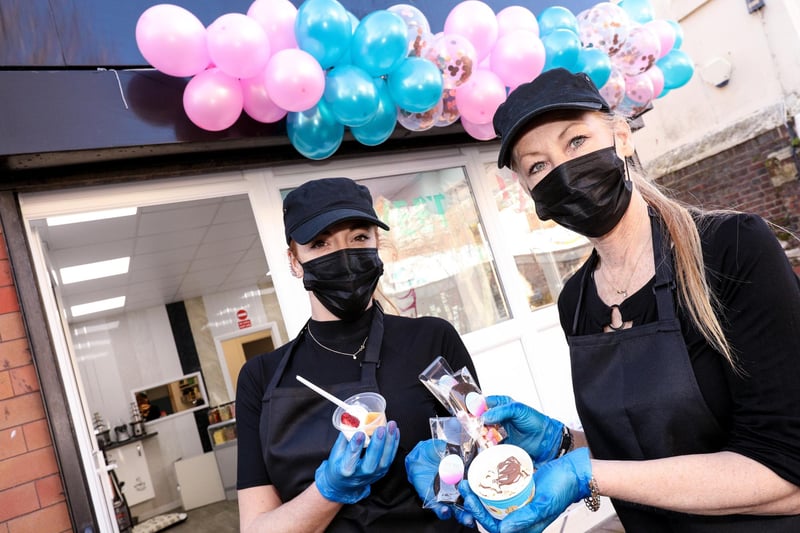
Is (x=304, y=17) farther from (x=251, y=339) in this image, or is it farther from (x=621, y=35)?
(x=251, y=339)

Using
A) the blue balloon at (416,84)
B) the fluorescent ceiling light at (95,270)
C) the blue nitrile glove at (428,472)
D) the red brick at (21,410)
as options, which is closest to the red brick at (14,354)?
the red brick at (21,410)

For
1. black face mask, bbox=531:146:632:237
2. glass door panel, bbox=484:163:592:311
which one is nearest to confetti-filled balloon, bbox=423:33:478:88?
glass door panel, bbox=484:163:592:311

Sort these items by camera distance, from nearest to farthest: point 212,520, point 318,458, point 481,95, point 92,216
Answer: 1. point 318,458
2. point 481,95
3. point 92,216
4. point 212,520

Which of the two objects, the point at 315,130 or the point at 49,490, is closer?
the point at 49,490

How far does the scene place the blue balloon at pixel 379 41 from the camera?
2.39 metres

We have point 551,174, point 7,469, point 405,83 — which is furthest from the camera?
point 405,83

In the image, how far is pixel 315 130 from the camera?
2584 mm

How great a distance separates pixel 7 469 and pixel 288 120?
76.2 inches

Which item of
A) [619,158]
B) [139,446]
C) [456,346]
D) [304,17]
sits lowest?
[139,446]

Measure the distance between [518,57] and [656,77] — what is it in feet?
4.06

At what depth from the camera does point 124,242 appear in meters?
5.91

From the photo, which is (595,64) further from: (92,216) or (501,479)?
(92,216)

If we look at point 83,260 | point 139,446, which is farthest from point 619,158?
point 139,446

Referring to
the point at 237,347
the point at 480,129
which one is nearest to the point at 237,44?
the point at 480,129
